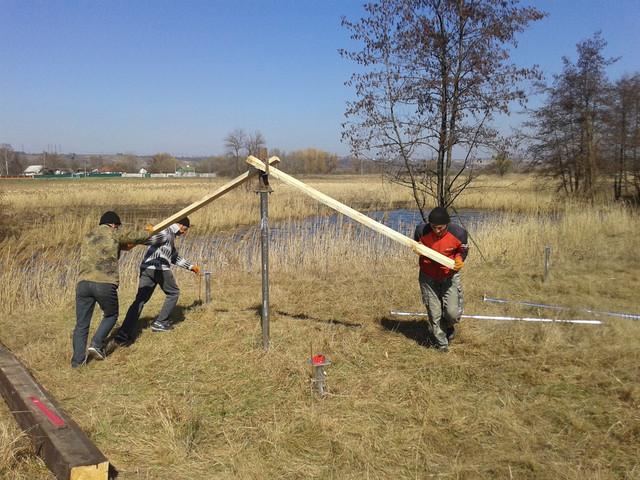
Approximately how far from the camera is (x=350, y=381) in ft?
15.1

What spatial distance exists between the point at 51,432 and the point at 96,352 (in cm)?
179

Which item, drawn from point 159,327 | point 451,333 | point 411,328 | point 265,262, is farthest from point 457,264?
point 159,327

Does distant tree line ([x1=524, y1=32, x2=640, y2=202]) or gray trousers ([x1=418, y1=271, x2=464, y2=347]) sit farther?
distant tree line ([x1=524, y1=32, x2=640, y2=202])

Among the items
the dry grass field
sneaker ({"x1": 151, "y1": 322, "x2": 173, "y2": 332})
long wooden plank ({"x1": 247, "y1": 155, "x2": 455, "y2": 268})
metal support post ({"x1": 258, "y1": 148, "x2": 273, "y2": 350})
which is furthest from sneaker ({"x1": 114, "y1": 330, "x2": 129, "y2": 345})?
long wooden plank ({"x1": 247, "y1": 155, "x2": 455, "y2": 268})

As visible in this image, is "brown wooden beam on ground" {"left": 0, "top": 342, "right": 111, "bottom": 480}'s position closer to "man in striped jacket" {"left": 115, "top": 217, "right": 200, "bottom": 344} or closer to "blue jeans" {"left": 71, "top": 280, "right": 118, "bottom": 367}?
"blue jeans" {"left": 71, "top": 280, "right": 118, "bottom": 367}

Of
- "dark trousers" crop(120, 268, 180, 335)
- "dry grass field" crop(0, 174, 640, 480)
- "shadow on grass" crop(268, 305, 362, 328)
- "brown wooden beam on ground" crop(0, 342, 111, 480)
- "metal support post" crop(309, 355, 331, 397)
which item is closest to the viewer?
"brown wooden beam on ground" crop(0, 342, 111, 480)

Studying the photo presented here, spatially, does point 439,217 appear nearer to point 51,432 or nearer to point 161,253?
point 161,253

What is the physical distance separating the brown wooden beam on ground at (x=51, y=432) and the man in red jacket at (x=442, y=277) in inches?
128

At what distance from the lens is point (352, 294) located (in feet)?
24.7

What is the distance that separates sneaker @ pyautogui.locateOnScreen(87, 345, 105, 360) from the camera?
203 inches

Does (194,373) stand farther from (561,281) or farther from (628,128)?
(628,128)

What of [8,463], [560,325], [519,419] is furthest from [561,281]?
[8,463]

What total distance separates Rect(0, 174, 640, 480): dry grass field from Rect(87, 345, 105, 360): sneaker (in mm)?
143

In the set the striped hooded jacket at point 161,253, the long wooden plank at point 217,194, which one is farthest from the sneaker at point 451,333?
the striped hooded jacket at point 161,253
